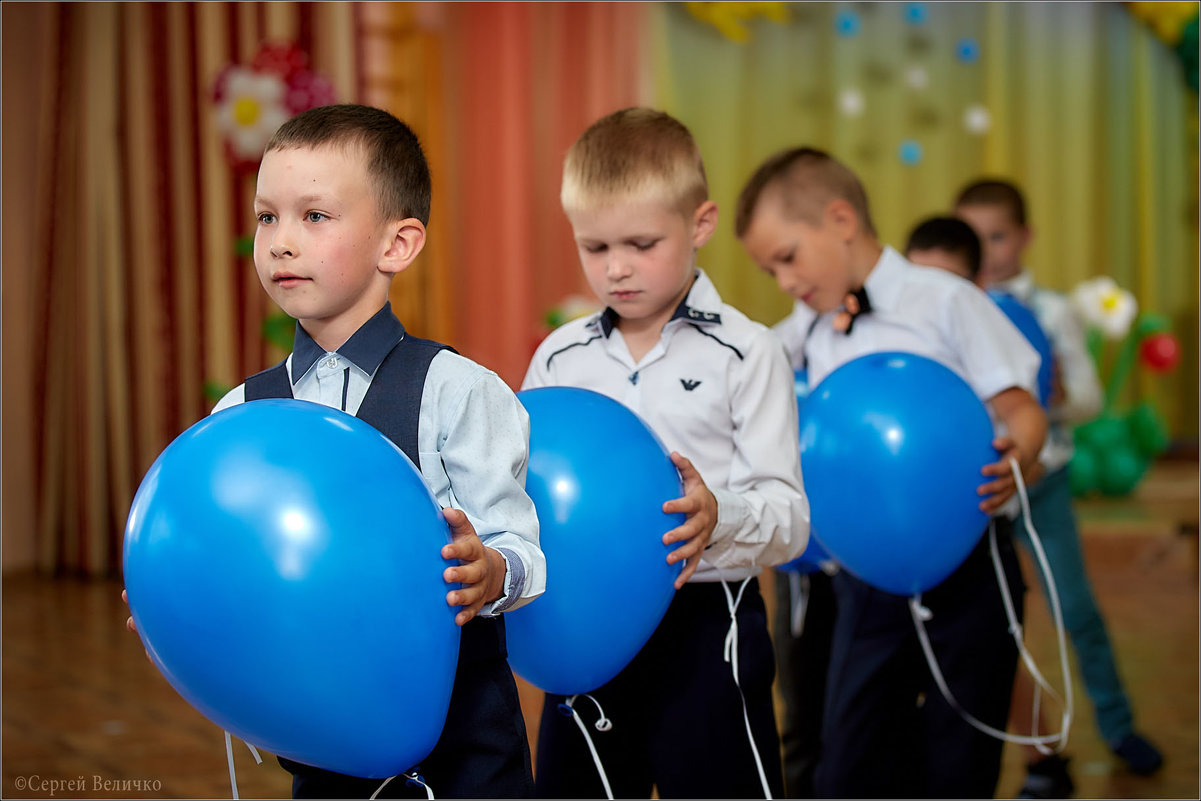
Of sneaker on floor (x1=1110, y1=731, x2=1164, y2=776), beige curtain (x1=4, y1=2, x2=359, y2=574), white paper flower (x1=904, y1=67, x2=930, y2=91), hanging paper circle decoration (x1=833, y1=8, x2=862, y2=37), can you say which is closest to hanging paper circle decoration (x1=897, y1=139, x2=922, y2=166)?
white paper flower (x1=904, y1=67, x2=930, y2=91)

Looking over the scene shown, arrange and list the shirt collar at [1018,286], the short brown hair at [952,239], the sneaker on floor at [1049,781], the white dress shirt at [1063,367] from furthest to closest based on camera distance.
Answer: the shirt collar at [1018,286], the white dress shirt at [1063,367], the short brown hair at [952,239], the sneaker on floor at [1049,781]

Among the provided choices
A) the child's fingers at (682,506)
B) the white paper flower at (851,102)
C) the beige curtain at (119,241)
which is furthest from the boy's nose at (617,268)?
the white paper flower at (851,102)

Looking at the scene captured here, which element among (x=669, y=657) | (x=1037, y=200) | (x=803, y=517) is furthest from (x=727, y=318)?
(x=1037, y=200)

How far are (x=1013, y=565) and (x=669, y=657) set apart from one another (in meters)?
0.77

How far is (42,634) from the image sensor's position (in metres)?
3.99

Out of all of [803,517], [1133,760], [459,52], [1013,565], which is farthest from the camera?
[459,52]

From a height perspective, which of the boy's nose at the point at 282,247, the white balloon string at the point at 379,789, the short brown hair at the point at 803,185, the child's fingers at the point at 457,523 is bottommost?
the white balloon string at the point at 379,789

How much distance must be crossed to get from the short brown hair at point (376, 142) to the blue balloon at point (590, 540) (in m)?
0.30

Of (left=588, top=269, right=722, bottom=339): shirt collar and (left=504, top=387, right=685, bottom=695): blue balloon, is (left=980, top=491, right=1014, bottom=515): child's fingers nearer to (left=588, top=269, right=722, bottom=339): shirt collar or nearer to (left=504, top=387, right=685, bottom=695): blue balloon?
(left=588, top=269, right=722, bottom=339): shirt collar

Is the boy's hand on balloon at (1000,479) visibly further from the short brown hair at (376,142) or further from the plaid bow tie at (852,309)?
the short brown hair at (376,142)

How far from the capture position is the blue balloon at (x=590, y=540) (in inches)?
50.6

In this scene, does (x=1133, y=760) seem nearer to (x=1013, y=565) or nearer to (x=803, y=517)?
(x=1013, y=565)

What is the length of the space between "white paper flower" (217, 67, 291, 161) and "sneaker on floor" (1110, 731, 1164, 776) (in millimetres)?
3126

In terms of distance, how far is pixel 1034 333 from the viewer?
2676 millimetres
